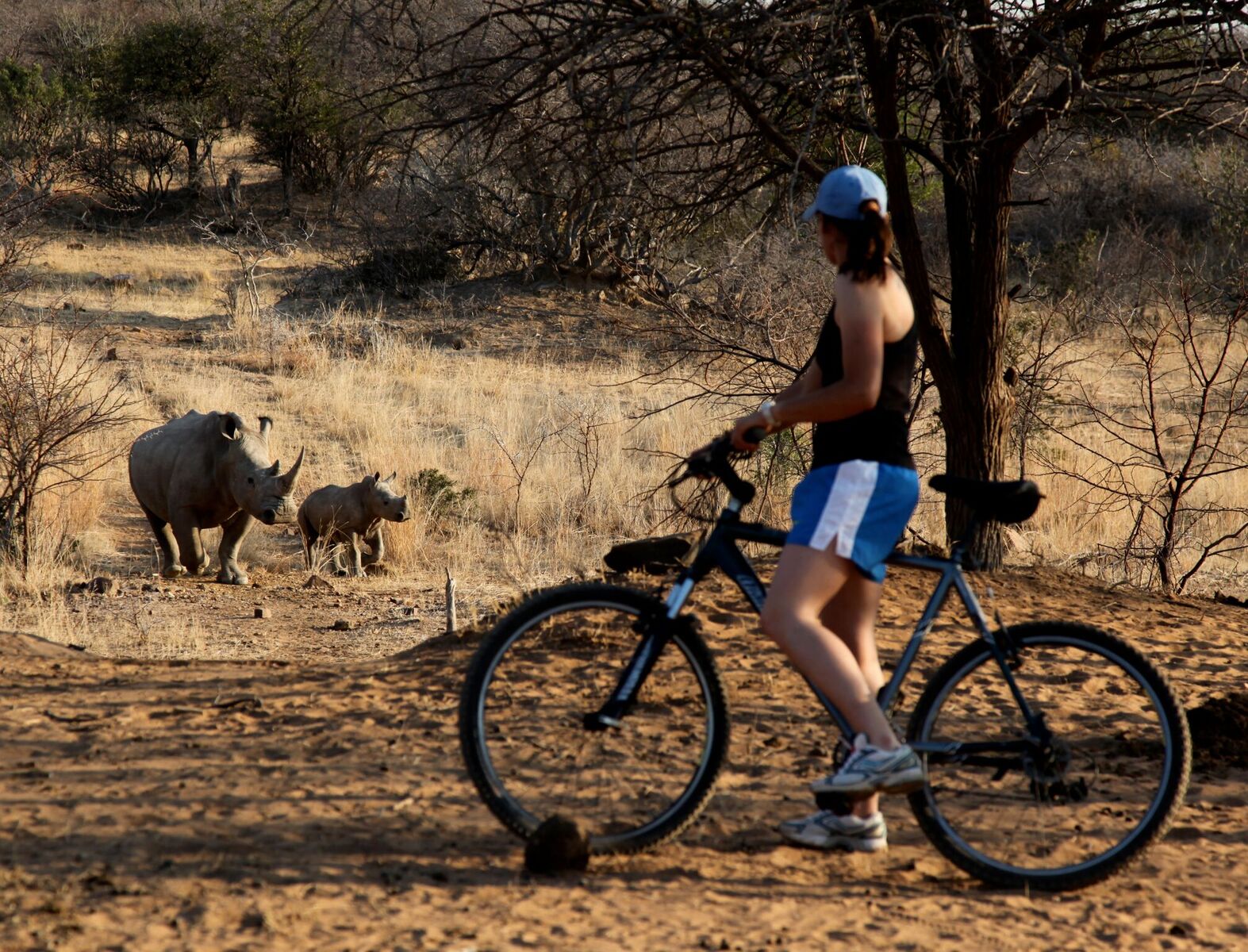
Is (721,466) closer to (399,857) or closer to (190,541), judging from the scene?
(399,857)

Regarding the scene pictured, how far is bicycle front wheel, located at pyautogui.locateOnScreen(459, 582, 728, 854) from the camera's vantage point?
3.29m

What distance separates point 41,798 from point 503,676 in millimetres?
1553

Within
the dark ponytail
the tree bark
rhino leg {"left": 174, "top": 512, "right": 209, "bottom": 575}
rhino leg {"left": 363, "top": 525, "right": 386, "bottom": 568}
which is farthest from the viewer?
rhino leg {"left": 363, "top": 525, "right": 386, "bottom": 568}

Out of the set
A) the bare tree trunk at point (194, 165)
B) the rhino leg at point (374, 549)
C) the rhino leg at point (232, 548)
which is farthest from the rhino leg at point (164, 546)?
the bare tree trunk at point (194, 165)

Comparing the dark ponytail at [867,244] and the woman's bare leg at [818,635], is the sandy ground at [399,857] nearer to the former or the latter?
the woman's bare leg at [818,635]

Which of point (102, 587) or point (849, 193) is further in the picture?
point (102, 587)

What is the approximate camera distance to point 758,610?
327 centimetres

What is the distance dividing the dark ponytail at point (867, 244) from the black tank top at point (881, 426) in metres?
0.13

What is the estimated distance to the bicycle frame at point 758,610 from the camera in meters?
3.31

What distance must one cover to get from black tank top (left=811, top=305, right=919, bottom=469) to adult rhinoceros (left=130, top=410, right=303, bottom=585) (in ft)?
22.2

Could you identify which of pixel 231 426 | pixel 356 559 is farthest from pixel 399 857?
pixel 356 559

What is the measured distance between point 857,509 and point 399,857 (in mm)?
1541

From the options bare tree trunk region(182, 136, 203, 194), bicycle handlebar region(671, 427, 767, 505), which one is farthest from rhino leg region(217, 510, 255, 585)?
bare tree trunk region(182, 136, 203, 194)

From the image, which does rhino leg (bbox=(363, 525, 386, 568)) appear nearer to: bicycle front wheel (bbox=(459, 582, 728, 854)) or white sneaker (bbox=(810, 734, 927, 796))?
bicycle front wheel (bbox=(459, 582, 728, 854))
